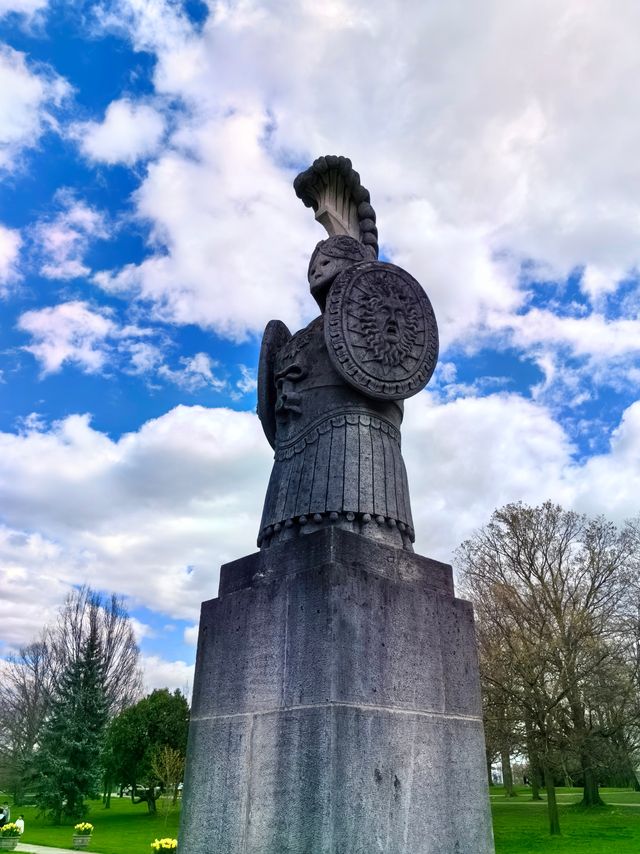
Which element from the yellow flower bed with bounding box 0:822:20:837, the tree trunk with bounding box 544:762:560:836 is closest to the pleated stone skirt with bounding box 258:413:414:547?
the yellow flower bed with bounding box 0:822:20:837

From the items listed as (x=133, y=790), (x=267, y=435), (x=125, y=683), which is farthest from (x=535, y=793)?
(x=267, y=435)

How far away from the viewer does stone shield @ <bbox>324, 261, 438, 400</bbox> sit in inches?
230

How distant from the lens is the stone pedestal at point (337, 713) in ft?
13.7

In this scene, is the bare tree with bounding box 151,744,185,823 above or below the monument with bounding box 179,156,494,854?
below

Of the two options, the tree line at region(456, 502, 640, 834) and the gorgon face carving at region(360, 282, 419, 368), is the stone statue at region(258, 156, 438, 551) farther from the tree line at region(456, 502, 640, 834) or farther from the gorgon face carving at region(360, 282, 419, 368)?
the tree line at region(456, 502, 640, 834)

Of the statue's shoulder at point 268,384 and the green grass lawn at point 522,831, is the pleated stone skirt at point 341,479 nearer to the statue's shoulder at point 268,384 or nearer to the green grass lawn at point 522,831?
the statue's shoulder at point 268,384

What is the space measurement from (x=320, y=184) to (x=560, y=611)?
26.3 m

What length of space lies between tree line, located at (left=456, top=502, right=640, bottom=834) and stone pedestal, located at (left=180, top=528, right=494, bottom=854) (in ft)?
74.1

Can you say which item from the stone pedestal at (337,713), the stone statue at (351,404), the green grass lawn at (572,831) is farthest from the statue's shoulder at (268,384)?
the green grass lawn at (572,831)

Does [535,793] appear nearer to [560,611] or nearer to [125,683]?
[560,611]

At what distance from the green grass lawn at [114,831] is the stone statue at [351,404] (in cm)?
2061

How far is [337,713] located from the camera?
13.9 ft

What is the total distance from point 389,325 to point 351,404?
0.83m

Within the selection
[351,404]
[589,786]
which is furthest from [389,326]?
[589,786]
